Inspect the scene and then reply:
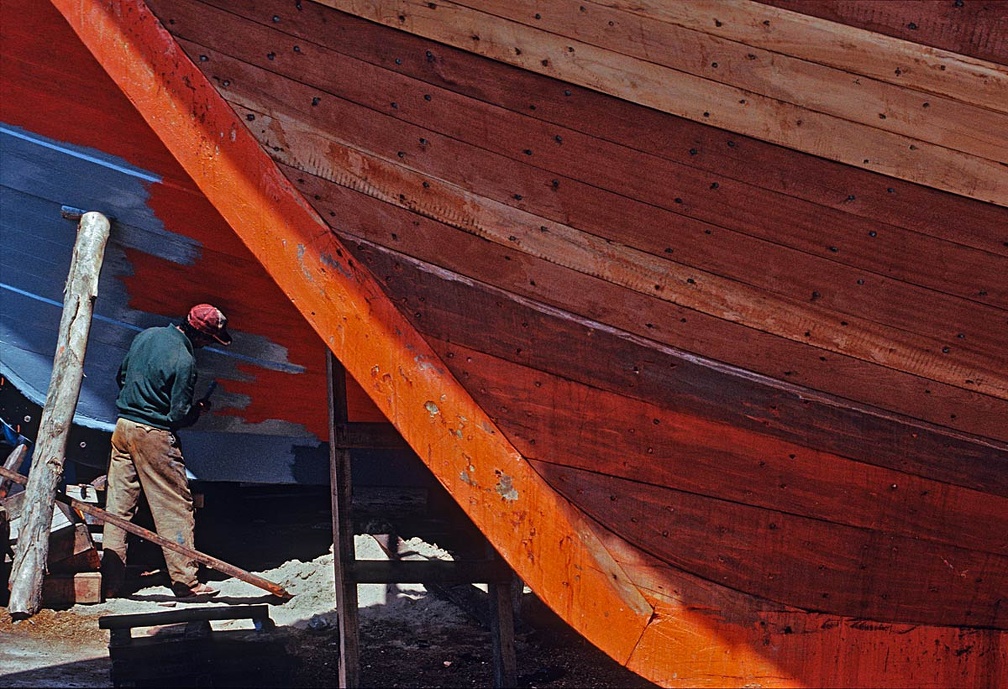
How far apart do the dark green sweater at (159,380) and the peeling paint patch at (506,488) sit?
71.6 inches

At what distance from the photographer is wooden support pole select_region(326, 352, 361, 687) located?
3.17 m

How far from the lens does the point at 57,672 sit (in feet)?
11.7

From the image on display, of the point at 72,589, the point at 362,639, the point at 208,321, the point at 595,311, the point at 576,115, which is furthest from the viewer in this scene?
the point at 72,589

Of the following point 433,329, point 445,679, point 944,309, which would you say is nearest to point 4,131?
point 433,329

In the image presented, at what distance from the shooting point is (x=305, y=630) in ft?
13.6

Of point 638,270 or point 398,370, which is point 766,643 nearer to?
point 638,270

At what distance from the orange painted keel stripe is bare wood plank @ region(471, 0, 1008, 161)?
814mm

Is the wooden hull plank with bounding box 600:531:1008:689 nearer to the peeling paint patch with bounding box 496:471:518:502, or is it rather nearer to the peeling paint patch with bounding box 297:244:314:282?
the peeling paint patch with bounding box 496:471:518:502

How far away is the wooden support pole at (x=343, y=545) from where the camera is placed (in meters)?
3.17

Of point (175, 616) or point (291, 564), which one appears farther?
point (291, 564)

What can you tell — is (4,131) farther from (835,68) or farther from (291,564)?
(835,68)

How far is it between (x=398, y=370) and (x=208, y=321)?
1.51 meters

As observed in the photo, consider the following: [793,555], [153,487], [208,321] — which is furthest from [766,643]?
[153,487]

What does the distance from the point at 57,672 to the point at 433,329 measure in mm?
2139
